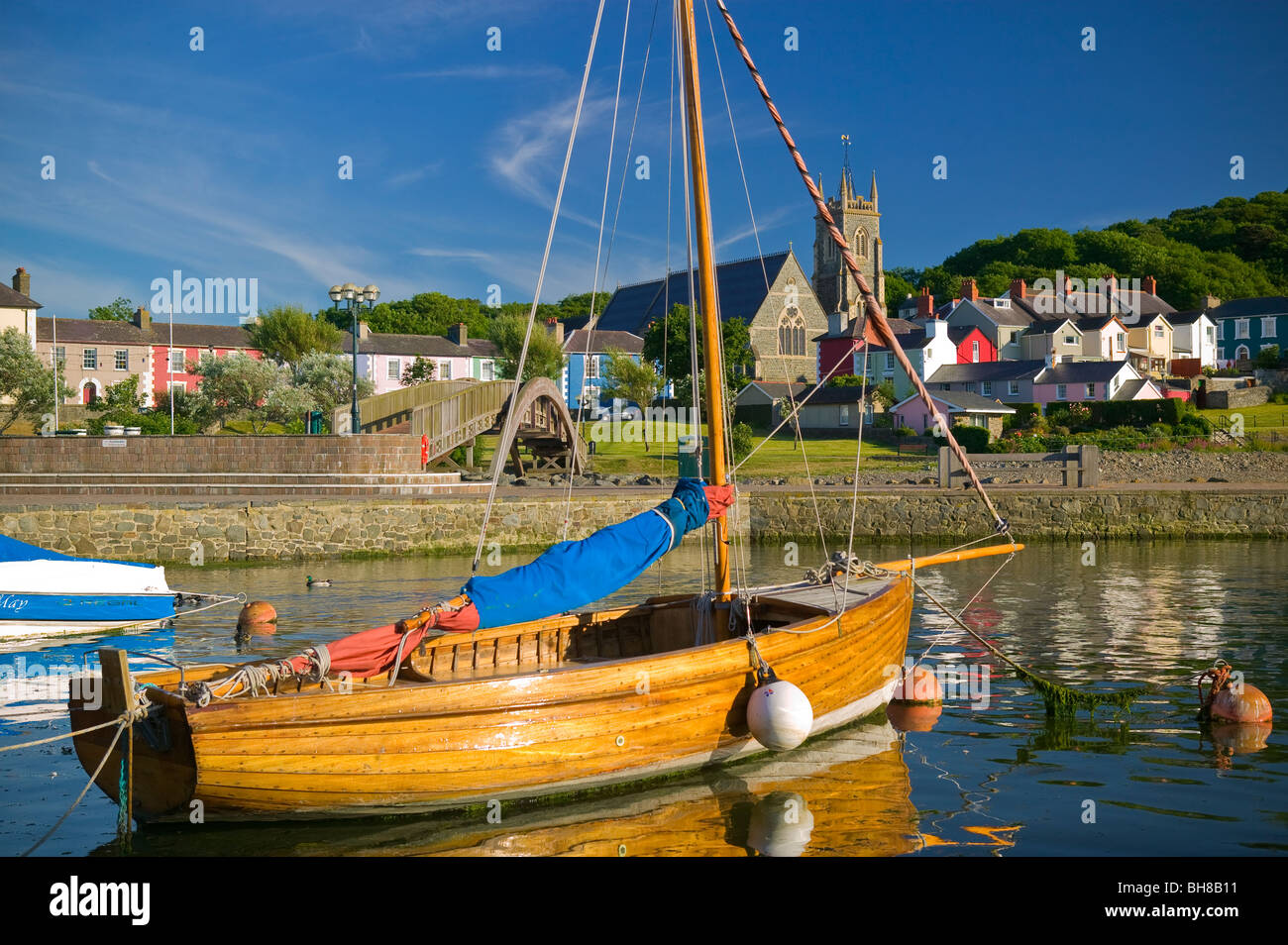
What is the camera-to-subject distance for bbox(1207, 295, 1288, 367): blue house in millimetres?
82500

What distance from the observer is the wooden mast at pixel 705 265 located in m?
10.5

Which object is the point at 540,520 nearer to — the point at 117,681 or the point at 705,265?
the point at 705,265

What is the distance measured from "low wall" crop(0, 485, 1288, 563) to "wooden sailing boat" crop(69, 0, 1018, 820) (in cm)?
1704

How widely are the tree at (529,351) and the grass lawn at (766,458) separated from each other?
23.9 ft

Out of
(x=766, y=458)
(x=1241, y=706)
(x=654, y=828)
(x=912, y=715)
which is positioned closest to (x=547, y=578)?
(x=654, y=828)

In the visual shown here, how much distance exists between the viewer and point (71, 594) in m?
15.3

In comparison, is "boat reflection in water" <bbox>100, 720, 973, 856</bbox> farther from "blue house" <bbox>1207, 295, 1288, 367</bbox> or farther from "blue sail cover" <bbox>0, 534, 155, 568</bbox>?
"blue house" <bbox>1207, 295, 1288, 367</bbox>

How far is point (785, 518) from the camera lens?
30.7 meters

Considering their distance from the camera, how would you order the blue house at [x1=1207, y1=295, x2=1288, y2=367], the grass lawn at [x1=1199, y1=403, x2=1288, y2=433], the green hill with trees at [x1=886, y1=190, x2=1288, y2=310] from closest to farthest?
the grass lawn at [x1=1199, y1=403, x2=1288, y2=433] < the blue house at [x1=1207, y1=295, x2=1288, y2=367] < the green hill with trees at [x1=886, y1=190, x2=1288, y2=310]

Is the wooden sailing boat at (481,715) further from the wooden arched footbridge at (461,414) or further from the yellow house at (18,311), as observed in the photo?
the yellow house at (18,311)

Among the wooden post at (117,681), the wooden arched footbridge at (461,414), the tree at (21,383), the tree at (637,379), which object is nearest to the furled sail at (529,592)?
the wooden post at (117,681)

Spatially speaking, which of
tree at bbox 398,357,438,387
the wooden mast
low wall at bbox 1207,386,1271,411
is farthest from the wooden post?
tree at bbox 398,357,438,387

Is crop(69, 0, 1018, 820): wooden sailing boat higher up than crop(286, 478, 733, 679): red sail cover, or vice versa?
crop(286, 478, 733, 679): red sail cover

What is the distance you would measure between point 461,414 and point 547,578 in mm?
25932
